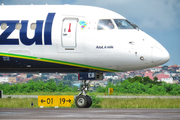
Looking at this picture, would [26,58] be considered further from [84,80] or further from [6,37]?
[84,80]

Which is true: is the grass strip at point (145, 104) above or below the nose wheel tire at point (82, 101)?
below

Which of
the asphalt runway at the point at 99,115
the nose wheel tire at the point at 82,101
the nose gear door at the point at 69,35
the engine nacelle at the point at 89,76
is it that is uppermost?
the nose gear door at the point at 69,35

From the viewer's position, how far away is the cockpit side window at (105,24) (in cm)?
2011

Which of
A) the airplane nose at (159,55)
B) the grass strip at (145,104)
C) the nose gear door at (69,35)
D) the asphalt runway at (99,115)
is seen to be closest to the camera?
the asphalt runway at (99,115)

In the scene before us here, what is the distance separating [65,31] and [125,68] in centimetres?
427

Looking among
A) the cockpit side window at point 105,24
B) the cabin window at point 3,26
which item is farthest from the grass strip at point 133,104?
the cabin window at point 3,26

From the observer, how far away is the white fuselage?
19.5 metres

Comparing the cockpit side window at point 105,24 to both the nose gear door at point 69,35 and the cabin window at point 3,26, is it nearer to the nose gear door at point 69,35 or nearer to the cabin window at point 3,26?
the nose gear door at point 69,35

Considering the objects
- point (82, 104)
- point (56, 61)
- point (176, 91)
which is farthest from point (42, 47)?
point (176, 91)

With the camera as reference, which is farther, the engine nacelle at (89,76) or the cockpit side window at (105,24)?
the engine nacelle at (89,76)

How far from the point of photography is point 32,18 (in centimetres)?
2084

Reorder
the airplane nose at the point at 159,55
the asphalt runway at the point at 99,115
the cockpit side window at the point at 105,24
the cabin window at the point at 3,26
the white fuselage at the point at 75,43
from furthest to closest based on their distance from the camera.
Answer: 1. the cabin window at the point at 3,26
2. the cockpit side window at the point at 105,24
3. the white fuselage at the point at 75,43
4. the airplane nose at the point at 159,55
5. the asphalt runway at the point at 99,115

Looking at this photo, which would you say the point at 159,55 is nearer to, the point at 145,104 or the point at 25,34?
the point at 145,104

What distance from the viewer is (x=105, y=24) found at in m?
20.2
